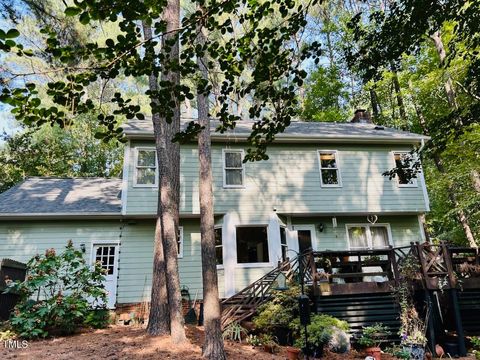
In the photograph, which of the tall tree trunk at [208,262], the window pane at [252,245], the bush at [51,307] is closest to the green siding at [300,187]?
the window pane at [252,245]

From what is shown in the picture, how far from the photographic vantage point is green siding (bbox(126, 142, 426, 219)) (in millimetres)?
11094

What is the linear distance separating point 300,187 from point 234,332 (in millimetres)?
5619

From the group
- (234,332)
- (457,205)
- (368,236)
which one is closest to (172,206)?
(234,332)

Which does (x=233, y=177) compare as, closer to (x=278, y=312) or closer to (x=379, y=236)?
(x=278, y=312)

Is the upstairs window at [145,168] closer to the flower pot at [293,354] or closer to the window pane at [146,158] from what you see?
the window pane at [146,158]

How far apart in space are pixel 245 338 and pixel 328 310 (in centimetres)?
195

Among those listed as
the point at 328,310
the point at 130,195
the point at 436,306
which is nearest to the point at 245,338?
the point at 328,310

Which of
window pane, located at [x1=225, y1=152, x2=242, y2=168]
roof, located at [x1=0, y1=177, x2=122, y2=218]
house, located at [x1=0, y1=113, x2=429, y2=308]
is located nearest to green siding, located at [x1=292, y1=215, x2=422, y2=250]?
house, located at [x1=0, y1=113, x2=429, y2=308]

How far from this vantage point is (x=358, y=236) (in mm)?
12055

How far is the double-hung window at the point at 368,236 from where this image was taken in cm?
1195

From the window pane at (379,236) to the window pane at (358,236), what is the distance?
283mm

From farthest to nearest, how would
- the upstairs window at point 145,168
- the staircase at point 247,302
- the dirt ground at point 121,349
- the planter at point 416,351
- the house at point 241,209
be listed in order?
the upstairs window at point 145,168 < the house at point 241,209 < the staircase at point 247,302 < the planter at point 416,351 < the dirt ground at point 121,349

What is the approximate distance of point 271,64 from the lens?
9.24 feet

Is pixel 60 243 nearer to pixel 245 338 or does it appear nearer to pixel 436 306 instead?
pixel 245 338
